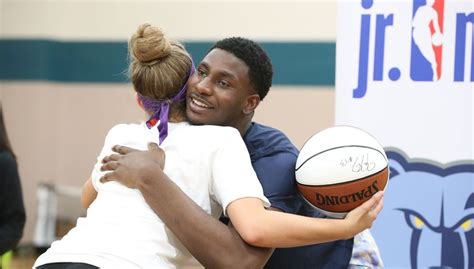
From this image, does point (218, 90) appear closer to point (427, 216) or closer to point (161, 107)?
point (161, 107)

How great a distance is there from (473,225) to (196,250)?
162 cm

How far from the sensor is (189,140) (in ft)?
8.57

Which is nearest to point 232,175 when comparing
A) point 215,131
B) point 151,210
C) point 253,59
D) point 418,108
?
point 215,131

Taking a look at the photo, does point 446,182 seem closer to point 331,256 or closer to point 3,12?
point 331,256

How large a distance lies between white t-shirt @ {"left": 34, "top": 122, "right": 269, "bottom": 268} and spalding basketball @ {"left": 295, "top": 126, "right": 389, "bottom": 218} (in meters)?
0.24

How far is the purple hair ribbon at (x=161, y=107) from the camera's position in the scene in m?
2.73

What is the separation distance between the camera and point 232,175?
2.54 m

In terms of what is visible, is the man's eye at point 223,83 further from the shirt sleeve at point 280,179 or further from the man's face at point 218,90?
the shirt sleeve at point 280,179

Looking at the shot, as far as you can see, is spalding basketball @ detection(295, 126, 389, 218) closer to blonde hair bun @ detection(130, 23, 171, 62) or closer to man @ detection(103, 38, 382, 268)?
man @ detection(103, 38, 382, 268)

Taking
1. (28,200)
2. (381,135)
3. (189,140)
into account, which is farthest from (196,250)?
(28,200)
